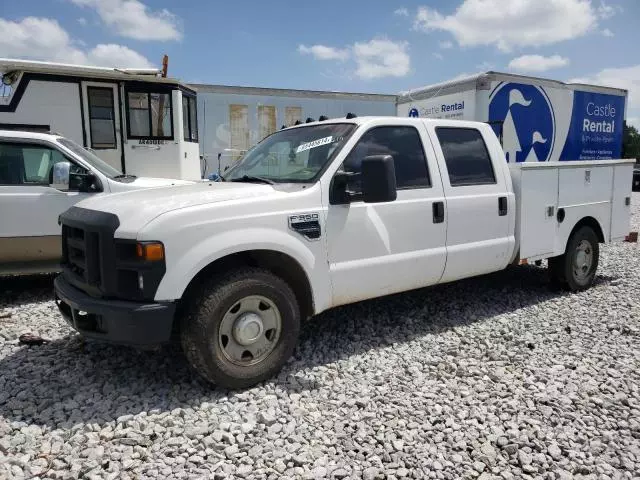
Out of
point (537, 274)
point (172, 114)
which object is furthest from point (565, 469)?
point (172, 114)

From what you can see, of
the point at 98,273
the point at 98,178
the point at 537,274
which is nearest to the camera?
the point at 98,273

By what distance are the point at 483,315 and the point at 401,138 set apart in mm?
1990

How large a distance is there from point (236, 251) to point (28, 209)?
340cm

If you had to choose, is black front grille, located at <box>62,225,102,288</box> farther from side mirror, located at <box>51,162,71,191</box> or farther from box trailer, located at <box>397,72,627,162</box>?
box trailer, located at <box>397,72,627,162</box>

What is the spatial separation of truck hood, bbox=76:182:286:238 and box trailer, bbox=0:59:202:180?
21.2ft

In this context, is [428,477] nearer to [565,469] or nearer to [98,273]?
[565,469]

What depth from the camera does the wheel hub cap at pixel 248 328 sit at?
340 centimetres

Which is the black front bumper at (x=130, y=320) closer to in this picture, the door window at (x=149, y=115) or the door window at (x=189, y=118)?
the door window at (x=149, y=115)

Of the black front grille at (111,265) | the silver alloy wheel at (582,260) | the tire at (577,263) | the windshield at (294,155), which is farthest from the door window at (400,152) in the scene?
the silver alloy wheel at (582,260)

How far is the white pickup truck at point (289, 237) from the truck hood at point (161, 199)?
0.04ft

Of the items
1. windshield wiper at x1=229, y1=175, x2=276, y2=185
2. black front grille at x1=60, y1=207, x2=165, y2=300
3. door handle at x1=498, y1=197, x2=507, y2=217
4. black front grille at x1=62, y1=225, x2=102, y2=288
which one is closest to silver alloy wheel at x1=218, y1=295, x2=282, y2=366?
black front grille at x1=60, y1=207, x2=165, y2=300

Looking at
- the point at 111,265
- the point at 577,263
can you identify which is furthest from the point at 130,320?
the point at 577,263

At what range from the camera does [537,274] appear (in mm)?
6746

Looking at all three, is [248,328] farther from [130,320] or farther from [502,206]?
[502,206]
